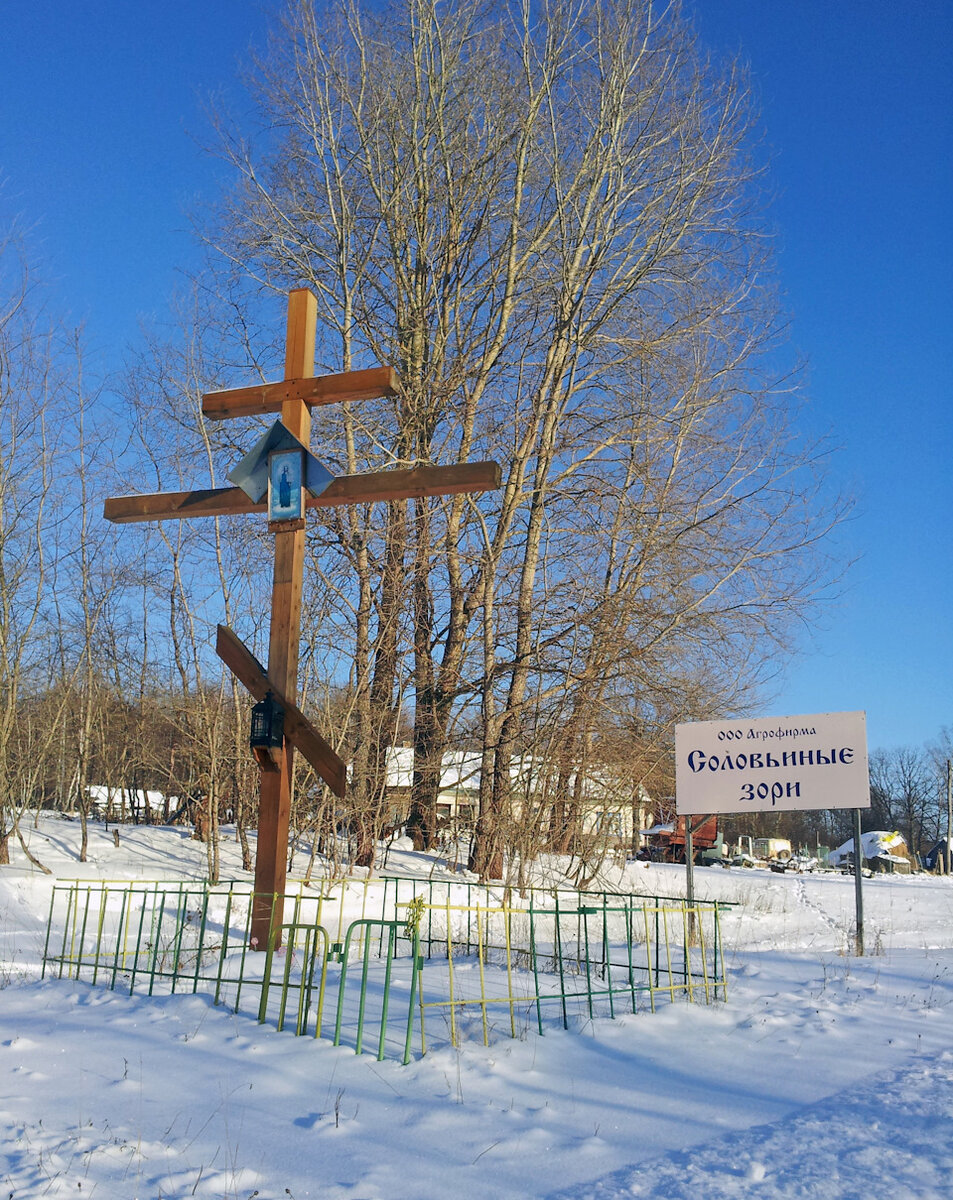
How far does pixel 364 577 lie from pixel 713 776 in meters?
7.96

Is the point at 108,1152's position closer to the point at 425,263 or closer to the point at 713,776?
the point at 713,776

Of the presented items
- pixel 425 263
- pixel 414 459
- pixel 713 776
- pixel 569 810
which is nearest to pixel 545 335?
pixel 425 263

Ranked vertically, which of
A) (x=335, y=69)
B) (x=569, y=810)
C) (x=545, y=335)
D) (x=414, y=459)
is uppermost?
(x=335, y=69)

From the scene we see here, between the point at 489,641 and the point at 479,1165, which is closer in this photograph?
the point at 479,1165

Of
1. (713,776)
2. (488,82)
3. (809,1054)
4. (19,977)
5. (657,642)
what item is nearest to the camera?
(809,1054)

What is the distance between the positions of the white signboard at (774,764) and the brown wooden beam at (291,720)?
4686 mm

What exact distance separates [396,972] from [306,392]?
4.84 meters

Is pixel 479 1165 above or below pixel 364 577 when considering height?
below

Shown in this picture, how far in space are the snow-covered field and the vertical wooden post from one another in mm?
1304

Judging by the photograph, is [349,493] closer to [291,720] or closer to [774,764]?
[291,720]

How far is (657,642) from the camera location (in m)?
18.1

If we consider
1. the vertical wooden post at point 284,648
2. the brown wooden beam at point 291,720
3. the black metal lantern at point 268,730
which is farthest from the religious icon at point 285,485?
the black metal lantern at point 268,730

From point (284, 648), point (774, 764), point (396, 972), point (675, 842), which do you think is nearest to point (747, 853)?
point (675, 842)

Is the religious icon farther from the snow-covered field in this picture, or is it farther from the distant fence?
the snow-covered field
